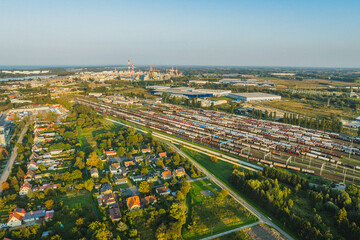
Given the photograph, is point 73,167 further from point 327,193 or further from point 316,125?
point 316,125

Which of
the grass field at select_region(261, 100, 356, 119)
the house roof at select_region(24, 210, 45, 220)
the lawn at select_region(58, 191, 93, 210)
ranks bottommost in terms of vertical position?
the lawn at select_region(58, 191, 93, 210)

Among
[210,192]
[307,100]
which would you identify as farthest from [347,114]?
[210,192]

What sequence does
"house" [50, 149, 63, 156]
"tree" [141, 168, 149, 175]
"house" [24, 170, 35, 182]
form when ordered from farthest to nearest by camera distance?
"house" [50, 149, 63, 156] → "tree" [141, 168, 149, 175] → "house" [24, 170, 35, 182]

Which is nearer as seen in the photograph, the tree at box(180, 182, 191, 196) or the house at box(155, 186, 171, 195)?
the tree at box(180, 182, 191, 196)

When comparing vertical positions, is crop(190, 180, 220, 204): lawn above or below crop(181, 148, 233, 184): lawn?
below

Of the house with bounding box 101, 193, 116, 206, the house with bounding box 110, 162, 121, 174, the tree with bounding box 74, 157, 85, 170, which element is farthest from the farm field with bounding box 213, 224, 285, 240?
the tree with bounding box 74, 157, 85, 170

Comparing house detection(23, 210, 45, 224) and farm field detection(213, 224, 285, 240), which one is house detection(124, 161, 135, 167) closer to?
house detection(23, 210, 45, 224)

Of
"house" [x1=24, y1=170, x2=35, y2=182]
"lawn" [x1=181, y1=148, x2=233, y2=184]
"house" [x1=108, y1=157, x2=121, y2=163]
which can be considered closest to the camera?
"house" [x1=24, y1=170, x2=35, y2=182]
